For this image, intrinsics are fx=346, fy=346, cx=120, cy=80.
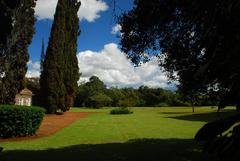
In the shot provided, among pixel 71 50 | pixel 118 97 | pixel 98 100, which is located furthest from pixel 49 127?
pixel 118 97

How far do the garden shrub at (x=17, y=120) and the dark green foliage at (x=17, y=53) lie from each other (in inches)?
485

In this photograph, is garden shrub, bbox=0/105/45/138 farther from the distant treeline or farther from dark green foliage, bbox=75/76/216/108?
dark green foliage, bbox=75/76/216/108

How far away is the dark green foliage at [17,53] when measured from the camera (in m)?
30.8

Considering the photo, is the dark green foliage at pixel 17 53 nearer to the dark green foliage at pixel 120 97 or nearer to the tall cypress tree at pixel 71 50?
the tall cypress tree at pixel 71 50

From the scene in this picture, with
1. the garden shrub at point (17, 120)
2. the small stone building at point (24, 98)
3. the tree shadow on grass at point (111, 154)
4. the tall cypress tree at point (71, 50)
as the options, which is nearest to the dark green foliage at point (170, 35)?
the tree shadow on grass at point (111, 154)

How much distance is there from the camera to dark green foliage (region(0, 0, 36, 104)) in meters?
30.8

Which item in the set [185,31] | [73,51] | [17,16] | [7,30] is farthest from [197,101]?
[73,51]

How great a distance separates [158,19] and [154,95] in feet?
273

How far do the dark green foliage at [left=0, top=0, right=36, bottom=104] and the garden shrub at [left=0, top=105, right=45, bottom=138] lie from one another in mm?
12306

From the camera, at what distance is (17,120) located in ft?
60.0

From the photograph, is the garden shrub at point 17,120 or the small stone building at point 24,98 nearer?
the garden shrub at point 17,120

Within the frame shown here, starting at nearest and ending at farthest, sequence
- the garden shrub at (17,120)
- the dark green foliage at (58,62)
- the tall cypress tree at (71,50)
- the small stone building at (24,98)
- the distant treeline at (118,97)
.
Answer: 1. the garden shrub at (17,120)
2. the dark green foliage at (58,62)
3. the tall cypress tree at (71,50)
4. the small stone building at (24,98)
5. the distant treeline at (118,97)

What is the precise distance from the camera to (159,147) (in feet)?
49.4

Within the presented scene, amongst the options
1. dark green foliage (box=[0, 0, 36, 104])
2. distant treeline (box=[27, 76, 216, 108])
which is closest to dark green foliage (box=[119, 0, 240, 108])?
dark green foliage (box=[0, 0, 36, 104])
